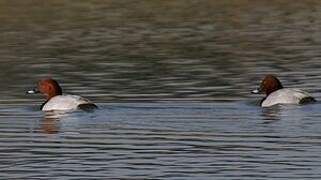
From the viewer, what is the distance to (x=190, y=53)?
33156 millimetres

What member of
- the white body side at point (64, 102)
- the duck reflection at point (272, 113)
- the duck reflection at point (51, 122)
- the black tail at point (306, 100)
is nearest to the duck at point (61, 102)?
the white body side at point (64, 102)

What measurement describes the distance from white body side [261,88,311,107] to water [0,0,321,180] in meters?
0.26

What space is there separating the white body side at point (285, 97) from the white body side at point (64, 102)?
277 centimetres

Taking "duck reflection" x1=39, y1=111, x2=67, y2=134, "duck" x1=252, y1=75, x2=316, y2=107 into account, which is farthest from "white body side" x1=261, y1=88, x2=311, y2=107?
"duck reflection" x1=39, y1=111, x2=67, y2=134

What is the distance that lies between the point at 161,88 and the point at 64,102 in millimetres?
3210

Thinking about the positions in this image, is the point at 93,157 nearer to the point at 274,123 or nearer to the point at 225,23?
the point at 274,123

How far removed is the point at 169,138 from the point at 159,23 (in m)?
23.0

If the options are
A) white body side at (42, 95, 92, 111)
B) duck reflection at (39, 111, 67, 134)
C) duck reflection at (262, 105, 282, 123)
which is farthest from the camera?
white body side at (42, 95, 92, 111)

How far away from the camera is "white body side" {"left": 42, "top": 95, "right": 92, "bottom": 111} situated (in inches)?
885

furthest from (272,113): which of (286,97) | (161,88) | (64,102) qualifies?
(161,88)

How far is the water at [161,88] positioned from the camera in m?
16.9

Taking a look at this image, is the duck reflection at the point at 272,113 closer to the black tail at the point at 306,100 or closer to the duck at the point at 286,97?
the duck at the point at 286,97

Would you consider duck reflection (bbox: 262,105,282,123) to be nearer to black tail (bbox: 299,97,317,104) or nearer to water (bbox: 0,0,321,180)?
water (bbox: 0,0,321,180)

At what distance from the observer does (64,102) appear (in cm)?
2281
